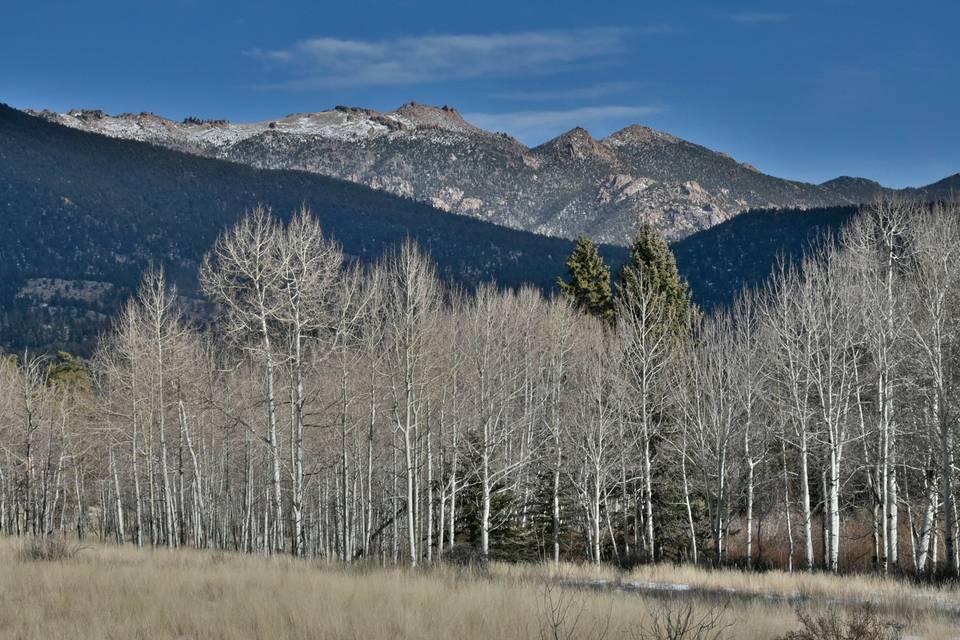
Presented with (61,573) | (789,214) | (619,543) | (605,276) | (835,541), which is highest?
(789,214)

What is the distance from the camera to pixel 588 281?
51844 millimetres

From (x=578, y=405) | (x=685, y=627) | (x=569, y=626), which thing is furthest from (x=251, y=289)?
(x=685, y=627)

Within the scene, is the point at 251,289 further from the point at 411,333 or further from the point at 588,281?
the point at 588,281

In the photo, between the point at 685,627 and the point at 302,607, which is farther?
the point at 302,607

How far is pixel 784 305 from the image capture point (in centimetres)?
2638

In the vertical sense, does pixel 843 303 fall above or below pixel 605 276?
below

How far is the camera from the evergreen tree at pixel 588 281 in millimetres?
51375

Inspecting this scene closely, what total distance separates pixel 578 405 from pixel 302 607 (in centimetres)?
2402

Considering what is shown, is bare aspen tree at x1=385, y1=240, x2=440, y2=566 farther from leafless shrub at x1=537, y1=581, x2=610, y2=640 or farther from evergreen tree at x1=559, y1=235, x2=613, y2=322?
evergreen tree at x1=559, y1=235, x2=613, y2=322

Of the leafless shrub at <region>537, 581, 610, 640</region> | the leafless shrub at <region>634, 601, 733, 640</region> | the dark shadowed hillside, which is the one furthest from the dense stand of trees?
the dark shadowed hillside

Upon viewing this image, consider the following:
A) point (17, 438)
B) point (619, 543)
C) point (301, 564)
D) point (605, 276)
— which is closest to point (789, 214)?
point (605, 276)

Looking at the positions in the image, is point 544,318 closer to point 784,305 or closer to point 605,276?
point 605,276

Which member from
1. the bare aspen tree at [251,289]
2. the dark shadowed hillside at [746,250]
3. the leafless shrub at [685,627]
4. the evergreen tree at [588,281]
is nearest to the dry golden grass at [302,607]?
the leafless shrub at [685,627]

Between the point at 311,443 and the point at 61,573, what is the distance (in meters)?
31.8
